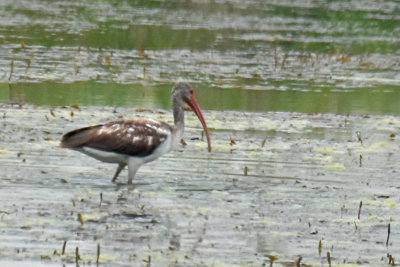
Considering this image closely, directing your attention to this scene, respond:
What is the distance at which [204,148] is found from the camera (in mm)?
13133

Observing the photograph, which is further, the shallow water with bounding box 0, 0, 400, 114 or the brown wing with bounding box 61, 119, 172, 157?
the shallow water with bounding box 0, 0, 400, 114

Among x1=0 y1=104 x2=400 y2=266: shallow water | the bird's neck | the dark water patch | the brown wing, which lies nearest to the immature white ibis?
the brown wing

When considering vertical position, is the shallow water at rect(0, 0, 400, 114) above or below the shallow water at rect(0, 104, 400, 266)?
above

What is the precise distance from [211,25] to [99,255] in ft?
71.5

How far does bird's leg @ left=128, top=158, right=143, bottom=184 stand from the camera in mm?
11154

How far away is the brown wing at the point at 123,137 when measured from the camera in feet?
36.3

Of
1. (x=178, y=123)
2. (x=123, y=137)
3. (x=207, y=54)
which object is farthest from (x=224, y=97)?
(x=123, y=137)

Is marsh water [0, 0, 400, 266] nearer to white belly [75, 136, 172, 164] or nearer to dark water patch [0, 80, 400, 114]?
dark water patch [0, 80, 400, 114]

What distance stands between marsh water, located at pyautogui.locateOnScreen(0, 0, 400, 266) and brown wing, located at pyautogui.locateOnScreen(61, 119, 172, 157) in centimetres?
32

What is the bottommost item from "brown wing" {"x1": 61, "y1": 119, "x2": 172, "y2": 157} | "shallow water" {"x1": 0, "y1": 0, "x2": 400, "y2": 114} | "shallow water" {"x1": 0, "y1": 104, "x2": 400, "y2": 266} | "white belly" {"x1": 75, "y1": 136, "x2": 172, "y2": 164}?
"shallow water" {"x1": 0, "y1": 104, "x2": 400, "y2": 266}

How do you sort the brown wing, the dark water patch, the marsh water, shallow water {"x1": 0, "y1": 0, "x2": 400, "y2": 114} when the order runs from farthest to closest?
shallow water {"x1": 0, "y1": 0, "x2": 400, "y2": 114} → the dark water patch → the brown wing → the marsh water

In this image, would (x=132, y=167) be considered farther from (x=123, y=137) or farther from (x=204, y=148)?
(x=204, y=148)

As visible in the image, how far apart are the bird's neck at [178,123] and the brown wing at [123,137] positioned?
19cm

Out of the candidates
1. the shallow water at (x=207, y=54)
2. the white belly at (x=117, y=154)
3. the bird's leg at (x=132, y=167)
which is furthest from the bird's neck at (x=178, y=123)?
the shallow water at (x=207, y=54)
